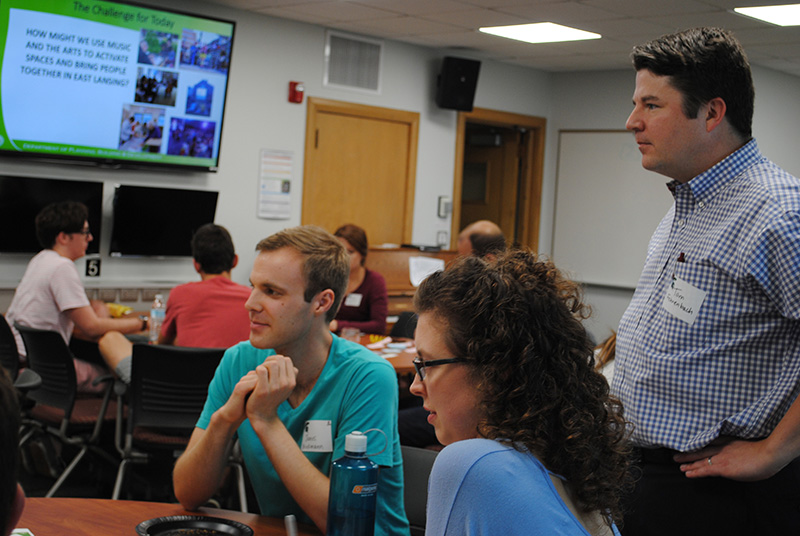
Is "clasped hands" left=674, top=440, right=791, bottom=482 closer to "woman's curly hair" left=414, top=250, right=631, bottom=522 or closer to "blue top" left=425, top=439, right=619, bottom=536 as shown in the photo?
"woman's curly hair" left=414, top=250, right=631, bottom=522

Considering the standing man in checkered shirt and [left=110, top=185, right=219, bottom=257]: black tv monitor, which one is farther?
→ [left=110, top=185, right=219, bottom=257]: black tv monitor

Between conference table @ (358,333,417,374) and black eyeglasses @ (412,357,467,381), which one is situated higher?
black eyeglasses @ (412,357,467,381)

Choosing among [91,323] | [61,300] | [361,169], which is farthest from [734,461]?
[361,169]

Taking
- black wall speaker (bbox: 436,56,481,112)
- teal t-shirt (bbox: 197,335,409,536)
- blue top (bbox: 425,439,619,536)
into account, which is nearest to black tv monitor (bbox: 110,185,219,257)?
black wall speaker (bbox: 436,56,481,112)

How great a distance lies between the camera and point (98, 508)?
1777 mm

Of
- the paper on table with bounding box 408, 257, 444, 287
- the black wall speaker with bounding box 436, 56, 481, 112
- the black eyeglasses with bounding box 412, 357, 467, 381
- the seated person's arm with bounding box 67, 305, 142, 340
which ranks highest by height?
the black wall speaker with bounding box 436, 56, 481, 112

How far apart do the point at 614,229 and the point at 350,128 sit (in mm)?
3006

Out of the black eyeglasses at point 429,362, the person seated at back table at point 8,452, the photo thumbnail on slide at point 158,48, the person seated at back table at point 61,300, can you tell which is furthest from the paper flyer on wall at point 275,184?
the person seated at back table at point 8,452

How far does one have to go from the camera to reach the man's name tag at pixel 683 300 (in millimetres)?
1955

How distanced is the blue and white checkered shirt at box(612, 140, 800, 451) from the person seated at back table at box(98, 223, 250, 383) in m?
2.38

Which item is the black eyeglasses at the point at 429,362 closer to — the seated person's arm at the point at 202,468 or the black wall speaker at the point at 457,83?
the seated person's arm at the point at 202,468

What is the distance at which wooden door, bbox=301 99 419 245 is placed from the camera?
280 inches

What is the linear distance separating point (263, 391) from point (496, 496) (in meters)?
0.83

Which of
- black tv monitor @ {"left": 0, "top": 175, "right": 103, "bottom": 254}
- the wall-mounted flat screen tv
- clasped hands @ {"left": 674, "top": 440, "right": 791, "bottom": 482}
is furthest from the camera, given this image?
black tv monitor @ {"left": 0, "top": 175, "right": 103, "bottom": 254}
